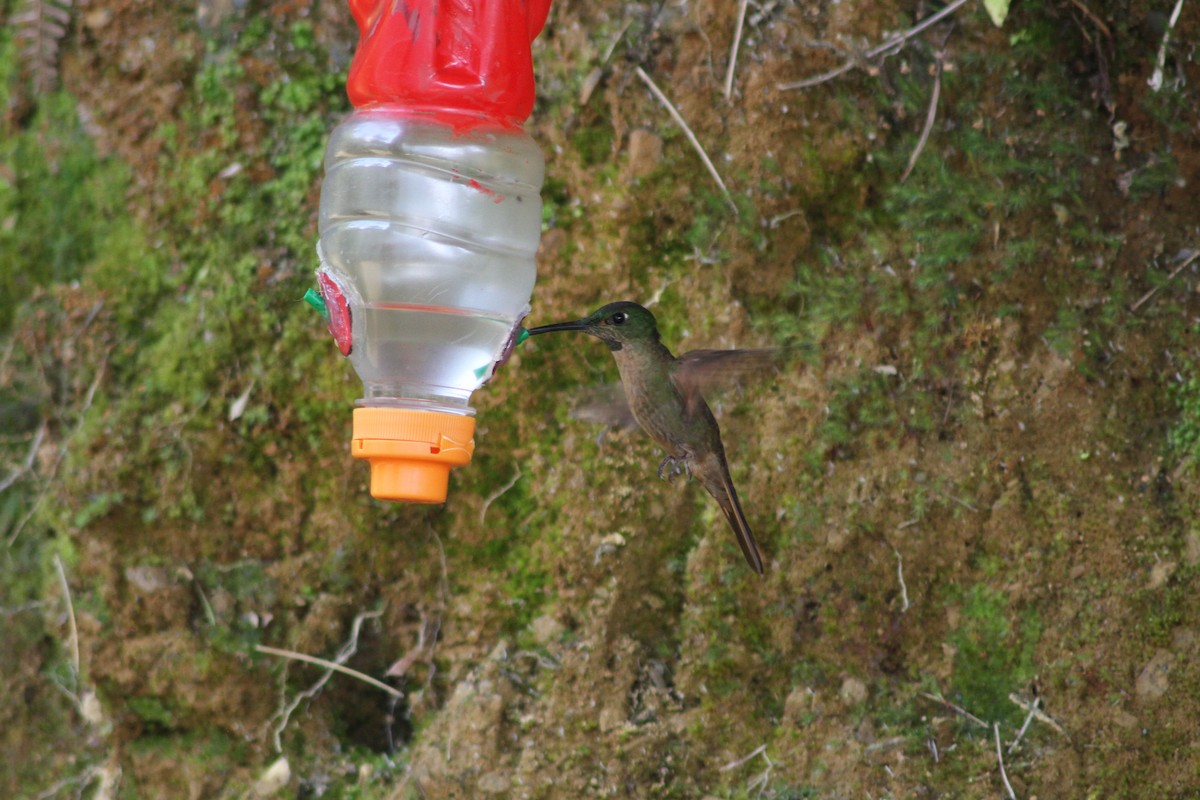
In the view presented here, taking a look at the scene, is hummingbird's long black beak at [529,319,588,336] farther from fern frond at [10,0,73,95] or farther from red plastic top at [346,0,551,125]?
fern frond at [10,0,73,95]

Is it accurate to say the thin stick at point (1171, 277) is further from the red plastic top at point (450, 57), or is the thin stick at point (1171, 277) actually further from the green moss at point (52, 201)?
the green moss at point (52, 201)

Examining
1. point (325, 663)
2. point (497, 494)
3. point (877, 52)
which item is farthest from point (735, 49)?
point (325, 663)

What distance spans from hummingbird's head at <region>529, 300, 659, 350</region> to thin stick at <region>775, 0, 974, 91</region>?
1094mm

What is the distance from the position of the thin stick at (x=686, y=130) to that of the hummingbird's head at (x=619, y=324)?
0.82m

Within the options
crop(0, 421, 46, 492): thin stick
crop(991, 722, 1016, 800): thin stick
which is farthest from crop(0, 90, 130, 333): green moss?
crop(991, 722, 1016, 800): thin stick

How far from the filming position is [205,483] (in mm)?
3623

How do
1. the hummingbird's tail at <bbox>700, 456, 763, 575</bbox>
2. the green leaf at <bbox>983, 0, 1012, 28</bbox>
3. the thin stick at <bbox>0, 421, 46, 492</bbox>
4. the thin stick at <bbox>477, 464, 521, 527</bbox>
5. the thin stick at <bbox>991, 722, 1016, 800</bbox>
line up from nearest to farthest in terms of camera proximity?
the hummingbird's tail at <bbox>700, 456, 763, 575</bbox>
the green leaf at <bbox>983, 0, 1012, 28</bbox>
the thin stick at <bbox>991, 722, 1016, 800</bbox>
the thin stick at <bbox>477, 464, 521, 527</bbox>
the thin stick at <bbox>0, 421, 46, 492</bbox>

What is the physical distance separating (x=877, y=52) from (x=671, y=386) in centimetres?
132

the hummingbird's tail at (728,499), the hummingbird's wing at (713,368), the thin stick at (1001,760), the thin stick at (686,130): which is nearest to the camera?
the hummingbird's wing at (713,368)

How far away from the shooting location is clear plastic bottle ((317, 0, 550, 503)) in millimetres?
2570

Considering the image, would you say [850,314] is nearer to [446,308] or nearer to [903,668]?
[903,668]

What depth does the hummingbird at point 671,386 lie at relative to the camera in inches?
102

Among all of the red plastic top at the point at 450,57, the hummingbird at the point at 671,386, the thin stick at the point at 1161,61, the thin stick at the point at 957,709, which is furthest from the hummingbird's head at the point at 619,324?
the thin stick at the point at 1161,61

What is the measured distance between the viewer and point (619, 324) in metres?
2.61
